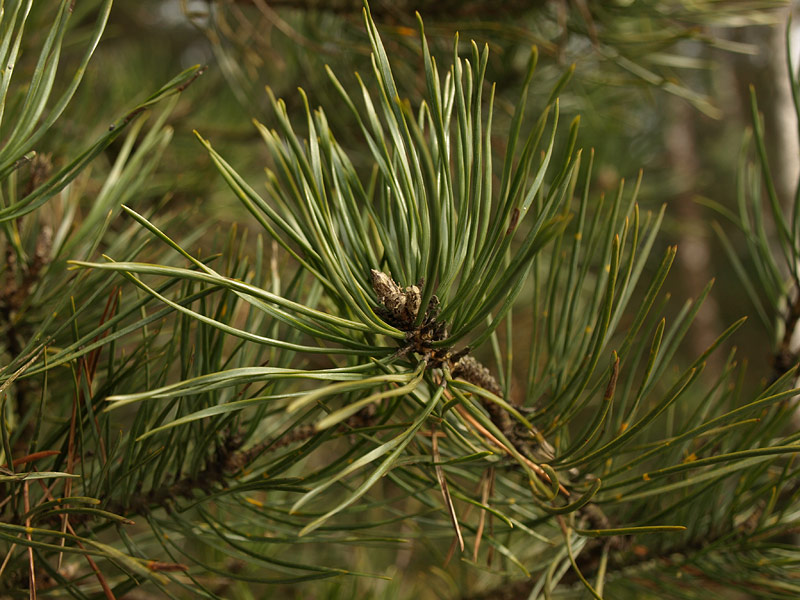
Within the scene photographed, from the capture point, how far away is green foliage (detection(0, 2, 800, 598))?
23 centimetres

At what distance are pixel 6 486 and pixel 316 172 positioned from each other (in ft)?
0.71

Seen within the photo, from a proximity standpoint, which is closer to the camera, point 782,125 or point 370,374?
point 370,374

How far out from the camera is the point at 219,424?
11.2 inches

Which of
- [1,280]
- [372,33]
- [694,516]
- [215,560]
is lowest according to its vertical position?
[215,560]

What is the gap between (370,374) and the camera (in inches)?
9.8

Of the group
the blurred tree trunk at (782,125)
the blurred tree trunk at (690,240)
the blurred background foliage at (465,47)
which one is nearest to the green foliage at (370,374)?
the blurred background foliage at (465,47)

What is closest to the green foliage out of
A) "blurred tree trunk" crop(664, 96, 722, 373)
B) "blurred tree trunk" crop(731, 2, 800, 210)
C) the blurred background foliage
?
the blurred background foliage

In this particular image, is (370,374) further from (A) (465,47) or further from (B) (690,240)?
(B) (690,240)

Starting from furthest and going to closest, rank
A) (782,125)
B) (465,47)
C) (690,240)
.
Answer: (690,240) → (782,125) → (465,47)

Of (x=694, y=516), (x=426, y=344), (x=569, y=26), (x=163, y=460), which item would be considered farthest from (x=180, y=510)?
(x=569, y=26)

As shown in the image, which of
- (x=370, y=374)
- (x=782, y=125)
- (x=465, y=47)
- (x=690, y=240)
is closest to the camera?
(x=370, y=374)

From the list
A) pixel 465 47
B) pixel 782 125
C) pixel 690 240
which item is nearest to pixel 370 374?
pixel 465 47

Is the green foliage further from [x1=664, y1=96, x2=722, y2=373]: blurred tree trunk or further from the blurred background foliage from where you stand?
[x1=664, y1=96, x2=722, y2=373]: blurred tree trunk

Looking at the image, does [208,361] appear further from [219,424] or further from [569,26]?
[569,26]
